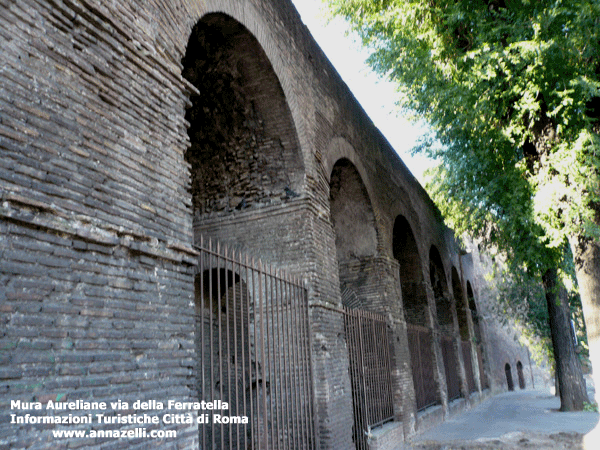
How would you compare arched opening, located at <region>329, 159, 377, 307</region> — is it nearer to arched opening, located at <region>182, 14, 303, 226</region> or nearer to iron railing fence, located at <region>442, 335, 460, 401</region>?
arched opening, located at <region>182, 14, 303, 226</region>

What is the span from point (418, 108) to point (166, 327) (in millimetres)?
5714

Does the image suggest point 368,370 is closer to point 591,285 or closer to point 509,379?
point 591,285

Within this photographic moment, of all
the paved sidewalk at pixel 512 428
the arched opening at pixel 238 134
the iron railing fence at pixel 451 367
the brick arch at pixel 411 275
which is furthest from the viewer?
the iron railing fence at pixel 451 367

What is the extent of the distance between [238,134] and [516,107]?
359 centimetres

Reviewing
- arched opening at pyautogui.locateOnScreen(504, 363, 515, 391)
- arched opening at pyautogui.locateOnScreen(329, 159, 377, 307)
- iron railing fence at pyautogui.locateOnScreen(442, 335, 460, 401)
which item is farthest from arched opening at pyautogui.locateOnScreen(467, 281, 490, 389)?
arched opening at pyautogui.locateOnScreen(329, 159, 377, 307)

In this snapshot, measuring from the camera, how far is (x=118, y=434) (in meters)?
2.84

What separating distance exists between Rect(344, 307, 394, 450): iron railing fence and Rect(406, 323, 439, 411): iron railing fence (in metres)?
1.71

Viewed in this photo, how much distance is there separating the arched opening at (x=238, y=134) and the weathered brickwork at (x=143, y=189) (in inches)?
0.8

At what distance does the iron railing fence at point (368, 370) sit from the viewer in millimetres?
7395

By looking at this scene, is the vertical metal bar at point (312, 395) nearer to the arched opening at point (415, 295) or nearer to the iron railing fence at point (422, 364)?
the iron railing fence at point (422, 364)

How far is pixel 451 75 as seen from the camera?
290 inches

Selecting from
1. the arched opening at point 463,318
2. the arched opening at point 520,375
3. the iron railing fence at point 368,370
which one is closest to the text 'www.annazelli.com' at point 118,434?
the iron railing fence at point 368,370

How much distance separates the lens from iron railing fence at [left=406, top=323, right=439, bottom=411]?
10.8 m

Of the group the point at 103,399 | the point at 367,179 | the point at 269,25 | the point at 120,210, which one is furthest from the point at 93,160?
the point at 367,179
